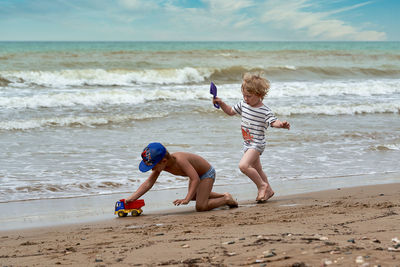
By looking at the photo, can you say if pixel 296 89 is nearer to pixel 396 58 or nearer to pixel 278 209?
pixel 278 209

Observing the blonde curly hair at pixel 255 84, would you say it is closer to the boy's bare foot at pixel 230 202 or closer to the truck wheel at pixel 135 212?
the boy's bare foot at pixel 230 202

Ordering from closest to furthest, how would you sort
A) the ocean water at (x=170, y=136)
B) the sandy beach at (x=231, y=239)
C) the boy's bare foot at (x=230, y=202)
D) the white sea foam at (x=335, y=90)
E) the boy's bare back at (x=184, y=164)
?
the sandy beach at (x=231, y=239) → the boy's bare back at (x=184, y=164) → the boy's bare foot at (x=230, y=202) → the ocean water at (x=170, y=136) → the white sea foam at (x=335, y=90)

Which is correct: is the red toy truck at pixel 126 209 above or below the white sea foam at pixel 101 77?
below

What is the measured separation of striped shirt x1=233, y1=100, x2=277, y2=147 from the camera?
5203 mm

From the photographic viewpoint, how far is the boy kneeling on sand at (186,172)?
4566 millimetres

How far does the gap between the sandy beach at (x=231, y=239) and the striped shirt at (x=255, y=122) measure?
0.75 metres

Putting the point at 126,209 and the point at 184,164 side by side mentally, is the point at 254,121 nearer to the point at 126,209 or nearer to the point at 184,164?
the point at 184,164

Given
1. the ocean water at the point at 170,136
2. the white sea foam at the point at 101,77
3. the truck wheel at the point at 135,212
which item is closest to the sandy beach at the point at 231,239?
the truck wheel at the point at 135,212

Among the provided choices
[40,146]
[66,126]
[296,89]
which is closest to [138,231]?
[40,146]

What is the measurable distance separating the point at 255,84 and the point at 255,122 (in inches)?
16.0

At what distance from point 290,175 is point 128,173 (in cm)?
216

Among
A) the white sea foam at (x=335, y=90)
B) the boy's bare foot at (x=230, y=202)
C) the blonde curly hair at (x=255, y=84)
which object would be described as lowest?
the boy's bare foot at (x=230, y=202)

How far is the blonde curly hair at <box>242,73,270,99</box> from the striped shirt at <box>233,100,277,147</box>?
0.63 feet

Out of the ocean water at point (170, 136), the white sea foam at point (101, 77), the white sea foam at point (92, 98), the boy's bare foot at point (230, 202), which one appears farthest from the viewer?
the white sea foam at point (101, 77)
